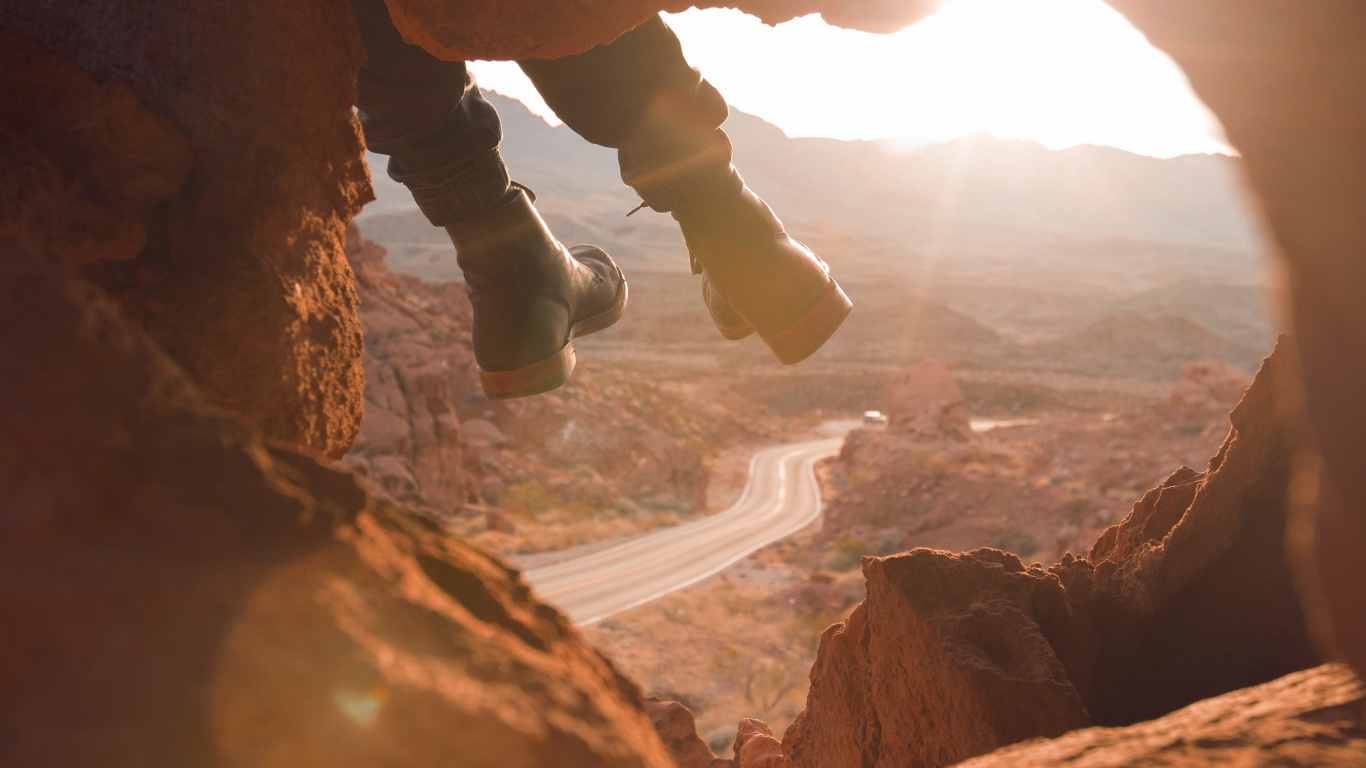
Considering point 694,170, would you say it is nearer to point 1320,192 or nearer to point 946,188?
point 1320,192

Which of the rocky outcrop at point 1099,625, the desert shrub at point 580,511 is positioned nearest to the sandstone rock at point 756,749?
the rocky outcrop at point 1099,625

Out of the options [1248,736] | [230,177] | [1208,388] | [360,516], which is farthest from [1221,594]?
[1208,388]

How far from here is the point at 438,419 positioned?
16547mm

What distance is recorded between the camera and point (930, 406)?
892 inches

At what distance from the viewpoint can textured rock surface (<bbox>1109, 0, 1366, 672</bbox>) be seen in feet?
2.36

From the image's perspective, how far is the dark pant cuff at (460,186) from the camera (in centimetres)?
219

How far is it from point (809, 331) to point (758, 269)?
240 mm

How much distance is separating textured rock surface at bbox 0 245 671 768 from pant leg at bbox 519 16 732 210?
4.46ft

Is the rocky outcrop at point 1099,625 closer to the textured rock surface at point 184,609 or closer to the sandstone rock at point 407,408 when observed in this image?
the textured rock surface at point 184,609

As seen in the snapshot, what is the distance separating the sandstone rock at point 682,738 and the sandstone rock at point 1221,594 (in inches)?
57.4

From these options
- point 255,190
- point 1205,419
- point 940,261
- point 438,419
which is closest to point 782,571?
point 438,419

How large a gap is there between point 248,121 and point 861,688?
7.30 feet

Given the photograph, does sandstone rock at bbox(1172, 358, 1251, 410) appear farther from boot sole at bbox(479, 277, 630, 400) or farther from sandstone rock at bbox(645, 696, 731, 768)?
boot sole at bbox(479, 277, 630, 400)

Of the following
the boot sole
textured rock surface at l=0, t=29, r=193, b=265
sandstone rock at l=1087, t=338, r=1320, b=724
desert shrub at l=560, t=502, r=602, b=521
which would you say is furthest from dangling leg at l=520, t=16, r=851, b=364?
desert shrub at l=560, t=502, r=602, b=521
